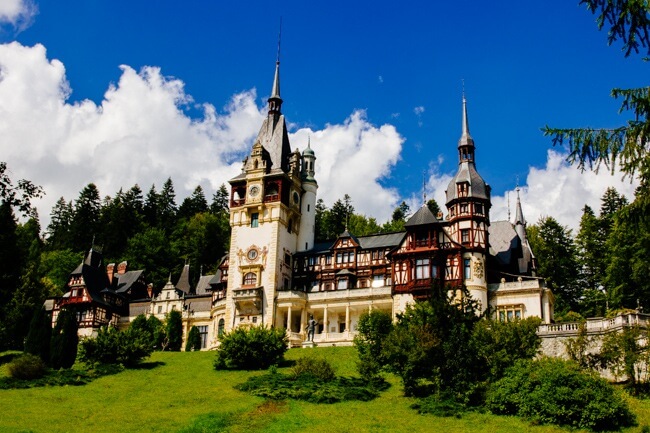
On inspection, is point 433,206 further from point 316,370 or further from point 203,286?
point 316,370

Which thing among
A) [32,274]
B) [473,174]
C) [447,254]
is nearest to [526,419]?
[447,254]

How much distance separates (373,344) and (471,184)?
24.2m

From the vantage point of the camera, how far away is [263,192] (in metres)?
68.8

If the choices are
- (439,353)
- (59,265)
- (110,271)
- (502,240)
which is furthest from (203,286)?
(439,353)

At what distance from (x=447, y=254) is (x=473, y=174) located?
7.95 m

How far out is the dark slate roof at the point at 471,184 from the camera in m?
60.9

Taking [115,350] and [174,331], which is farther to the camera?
[174,331]

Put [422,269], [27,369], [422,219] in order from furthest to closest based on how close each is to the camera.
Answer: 1. [422,219]
2. [422,269]
3. [27,369]

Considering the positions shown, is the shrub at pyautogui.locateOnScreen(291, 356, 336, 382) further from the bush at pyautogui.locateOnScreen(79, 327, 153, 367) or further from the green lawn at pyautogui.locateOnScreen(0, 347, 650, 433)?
the bush at pyautogui.locateOnScreen(79, 327, 153, 367)

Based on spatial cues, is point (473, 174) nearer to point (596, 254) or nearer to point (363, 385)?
point (596, 254)

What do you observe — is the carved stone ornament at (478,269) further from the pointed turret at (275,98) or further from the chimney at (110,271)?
the chimney at (110,271)

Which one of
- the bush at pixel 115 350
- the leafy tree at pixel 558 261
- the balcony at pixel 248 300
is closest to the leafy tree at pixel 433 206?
the leafy tree at pixel 558 261

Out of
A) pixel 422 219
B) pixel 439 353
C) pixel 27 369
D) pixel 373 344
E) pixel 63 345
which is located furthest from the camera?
pixel 422 219

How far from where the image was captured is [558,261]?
7206cm
